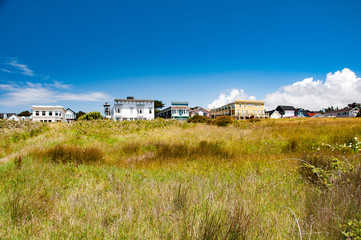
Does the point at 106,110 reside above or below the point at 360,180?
above

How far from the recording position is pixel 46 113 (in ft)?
216

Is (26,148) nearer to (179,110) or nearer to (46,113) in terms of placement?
(179,110)

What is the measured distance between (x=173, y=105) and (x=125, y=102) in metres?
16.8

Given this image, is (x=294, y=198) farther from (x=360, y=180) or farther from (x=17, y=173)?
(x=17, y=173)

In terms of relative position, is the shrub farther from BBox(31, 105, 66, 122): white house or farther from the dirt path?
BBox(31, 105, 66, 122): white house

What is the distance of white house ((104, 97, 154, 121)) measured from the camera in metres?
54.0

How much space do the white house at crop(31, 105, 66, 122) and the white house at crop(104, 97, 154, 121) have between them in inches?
1137

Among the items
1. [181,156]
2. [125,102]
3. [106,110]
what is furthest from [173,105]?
[181,156]

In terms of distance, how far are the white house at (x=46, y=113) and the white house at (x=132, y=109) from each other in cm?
2888

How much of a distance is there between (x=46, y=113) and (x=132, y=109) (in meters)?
38.3

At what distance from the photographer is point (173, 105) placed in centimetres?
6144

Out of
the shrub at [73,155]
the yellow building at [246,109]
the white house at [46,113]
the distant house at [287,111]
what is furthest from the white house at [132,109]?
the distant house at [287,111]

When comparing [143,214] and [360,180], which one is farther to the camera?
[360,180]

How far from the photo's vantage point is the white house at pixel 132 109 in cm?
5400
